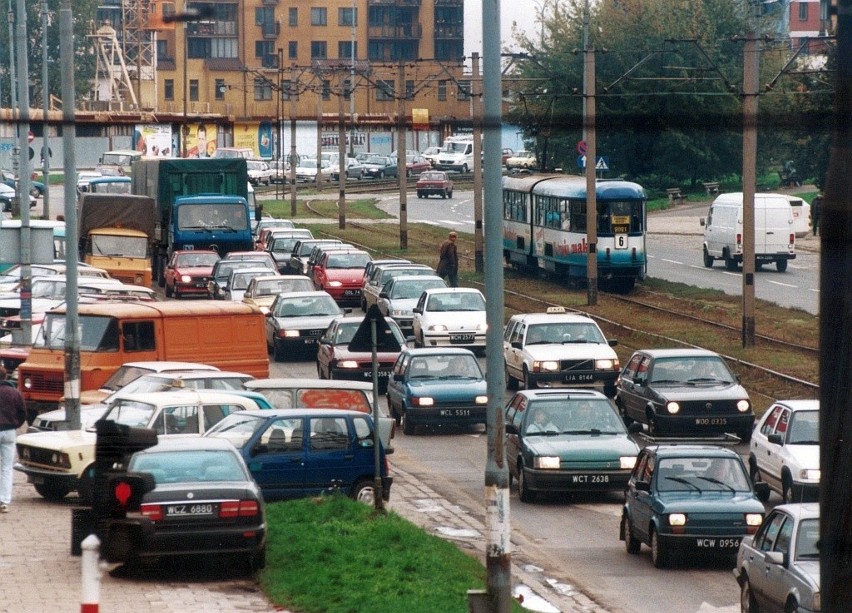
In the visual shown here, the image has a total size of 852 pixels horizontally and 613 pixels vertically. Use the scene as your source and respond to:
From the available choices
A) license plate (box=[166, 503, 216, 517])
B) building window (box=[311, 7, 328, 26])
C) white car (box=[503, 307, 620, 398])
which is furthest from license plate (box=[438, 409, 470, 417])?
license plate (box=[166, 503, 216, 517])

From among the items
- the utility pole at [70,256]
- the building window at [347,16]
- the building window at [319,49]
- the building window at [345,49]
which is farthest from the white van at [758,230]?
the building window at [347,16]

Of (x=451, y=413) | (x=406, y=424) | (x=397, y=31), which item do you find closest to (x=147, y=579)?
(x=397, y=31)

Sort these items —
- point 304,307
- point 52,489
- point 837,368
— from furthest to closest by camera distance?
point 304,307 < point 52,489 < point 837,368

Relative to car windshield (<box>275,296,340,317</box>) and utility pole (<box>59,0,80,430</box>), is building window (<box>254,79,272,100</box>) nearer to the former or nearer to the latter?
utility pole (<box>59,0,80,430</box>)

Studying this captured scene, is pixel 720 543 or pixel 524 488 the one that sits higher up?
pixel 720 543

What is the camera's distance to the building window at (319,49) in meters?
15.6

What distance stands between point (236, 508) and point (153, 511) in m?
0.79

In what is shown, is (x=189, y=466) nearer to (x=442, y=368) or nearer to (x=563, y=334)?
(x=442, y=368)

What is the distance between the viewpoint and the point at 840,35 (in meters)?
4.83

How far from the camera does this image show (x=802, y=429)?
1927 cm

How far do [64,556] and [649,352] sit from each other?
41.5 ft

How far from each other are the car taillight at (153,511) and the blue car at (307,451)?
142 inches

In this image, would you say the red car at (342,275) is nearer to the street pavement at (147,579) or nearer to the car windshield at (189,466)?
the street pavement at (147,579)

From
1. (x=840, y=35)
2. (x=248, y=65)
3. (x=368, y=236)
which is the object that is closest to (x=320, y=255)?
(x=368, y=236)
